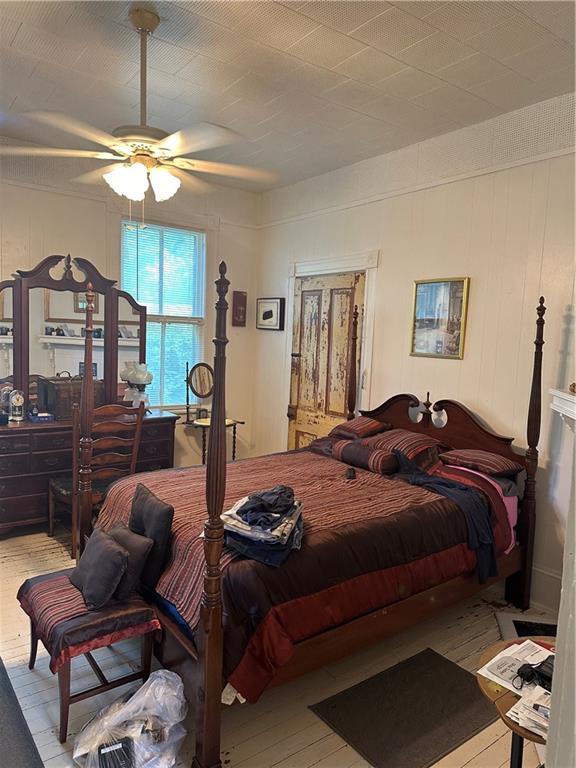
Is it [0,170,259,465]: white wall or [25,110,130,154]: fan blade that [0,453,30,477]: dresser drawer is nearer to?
[0,170,259,465]: white wall

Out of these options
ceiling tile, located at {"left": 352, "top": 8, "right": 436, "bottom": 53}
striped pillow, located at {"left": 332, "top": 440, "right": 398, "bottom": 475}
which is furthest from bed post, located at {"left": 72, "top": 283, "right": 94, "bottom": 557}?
ceiling tile, located at {"left": 352, "top": 8, "right": 436, "bottom": 53}

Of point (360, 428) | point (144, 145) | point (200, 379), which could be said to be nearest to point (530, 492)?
point (360, 428)

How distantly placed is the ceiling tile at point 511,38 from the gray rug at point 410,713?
9.90 feet

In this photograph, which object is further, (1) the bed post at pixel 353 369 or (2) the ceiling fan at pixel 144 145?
(1) the bed post at pixel 353 369

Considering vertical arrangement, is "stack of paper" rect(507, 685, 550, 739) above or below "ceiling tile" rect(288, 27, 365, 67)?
below

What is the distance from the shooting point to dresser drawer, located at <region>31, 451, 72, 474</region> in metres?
3.82

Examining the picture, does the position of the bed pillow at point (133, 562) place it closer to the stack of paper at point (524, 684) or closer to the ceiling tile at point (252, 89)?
the stack of paper at point (524, 684)

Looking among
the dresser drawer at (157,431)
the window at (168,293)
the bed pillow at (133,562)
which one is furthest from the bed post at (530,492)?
the window at (168,293)

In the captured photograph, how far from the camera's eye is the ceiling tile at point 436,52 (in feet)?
8.16

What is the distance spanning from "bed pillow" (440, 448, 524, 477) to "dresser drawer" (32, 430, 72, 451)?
9.02 feet

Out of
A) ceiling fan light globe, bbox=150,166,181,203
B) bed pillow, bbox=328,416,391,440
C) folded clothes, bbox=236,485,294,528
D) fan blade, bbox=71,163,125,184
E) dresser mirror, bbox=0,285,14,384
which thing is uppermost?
fan blade, bbox=71,163,125,184

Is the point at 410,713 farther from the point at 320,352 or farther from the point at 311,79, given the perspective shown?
the point at 311,79

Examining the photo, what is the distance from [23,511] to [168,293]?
228 cm

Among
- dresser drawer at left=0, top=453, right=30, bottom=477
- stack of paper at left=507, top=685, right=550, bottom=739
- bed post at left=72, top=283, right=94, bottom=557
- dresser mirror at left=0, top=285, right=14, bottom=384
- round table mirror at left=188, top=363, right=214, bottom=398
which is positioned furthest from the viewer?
round table mirror at left=188, top=363, right=214, bottom=398
